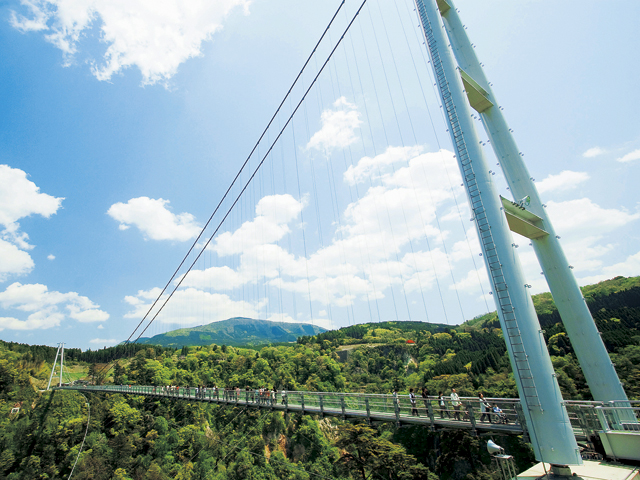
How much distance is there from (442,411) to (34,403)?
74191 millimetres

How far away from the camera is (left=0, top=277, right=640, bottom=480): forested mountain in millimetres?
35344

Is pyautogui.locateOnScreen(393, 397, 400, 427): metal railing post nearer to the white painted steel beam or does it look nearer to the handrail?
the handrail

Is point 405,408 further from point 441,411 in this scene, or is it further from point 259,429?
point 259,429

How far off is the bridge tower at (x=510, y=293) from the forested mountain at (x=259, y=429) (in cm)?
2906

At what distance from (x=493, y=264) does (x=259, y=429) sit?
197 ft

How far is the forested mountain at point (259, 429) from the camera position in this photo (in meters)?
35.3

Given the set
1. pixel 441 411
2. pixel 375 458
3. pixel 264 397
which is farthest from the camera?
pixel 375 458

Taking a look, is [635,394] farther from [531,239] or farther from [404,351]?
[404,351]

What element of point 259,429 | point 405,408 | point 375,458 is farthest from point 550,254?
point 259,429

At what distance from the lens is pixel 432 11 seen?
11891mm

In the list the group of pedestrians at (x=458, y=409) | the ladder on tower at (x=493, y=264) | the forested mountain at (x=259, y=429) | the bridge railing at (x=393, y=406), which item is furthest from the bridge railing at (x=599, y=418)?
the forested mountain at (x=259, y=429)

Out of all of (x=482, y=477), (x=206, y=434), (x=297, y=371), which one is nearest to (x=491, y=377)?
(x=482, y=477)

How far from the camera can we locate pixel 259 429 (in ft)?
185

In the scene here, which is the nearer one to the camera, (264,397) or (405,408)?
(405,408)
